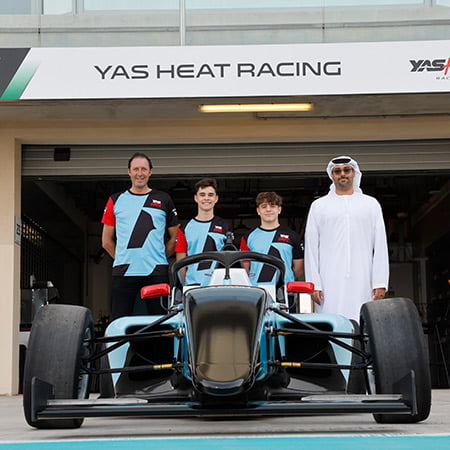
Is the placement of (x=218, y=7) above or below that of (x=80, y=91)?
above

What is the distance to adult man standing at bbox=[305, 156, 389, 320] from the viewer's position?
676 centimetres

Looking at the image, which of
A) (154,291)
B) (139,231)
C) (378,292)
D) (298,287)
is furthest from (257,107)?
(154,291)

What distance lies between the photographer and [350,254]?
22.2ft

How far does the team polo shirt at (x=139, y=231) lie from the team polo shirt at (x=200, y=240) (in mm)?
205

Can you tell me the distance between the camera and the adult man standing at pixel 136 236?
22.8 feet

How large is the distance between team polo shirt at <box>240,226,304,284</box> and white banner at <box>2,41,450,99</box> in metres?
2.09

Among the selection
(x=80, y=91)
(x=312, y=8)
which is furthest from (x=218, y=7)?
(x=80, y=91)

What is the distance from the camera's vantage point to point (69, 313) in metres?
4.59

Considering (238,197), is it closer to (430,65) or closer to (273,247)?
(430,65)

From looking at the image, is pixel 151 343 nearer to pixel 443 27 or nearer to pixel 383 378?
pixel 383 378

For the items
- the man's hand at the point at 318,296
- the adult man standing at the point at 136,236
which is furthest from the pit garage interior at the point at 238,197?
the man's hand at the point at 318,296

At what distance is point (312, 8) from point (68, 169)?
3560 mm

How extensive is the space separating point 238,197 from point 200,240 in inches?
371

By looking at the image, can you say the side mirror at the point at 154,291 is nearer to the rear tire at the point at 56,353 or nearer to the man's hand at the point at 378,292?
the rear tire at the point at 56,353
